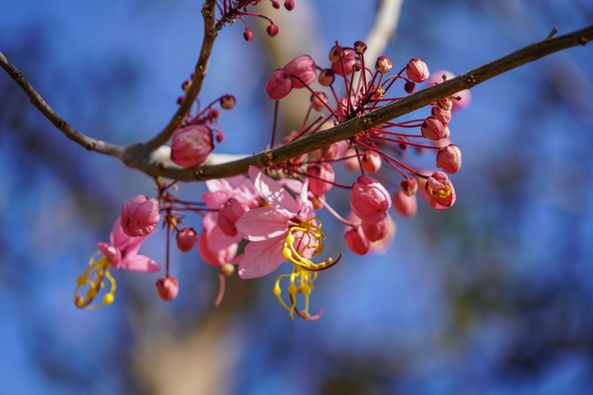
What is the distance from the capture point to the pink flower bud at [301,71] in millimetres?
1186

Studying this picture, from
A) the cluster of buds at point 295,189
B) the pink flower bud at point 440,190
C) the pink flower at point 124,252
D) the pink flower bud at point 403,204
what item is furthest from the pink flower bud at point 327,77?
the pink flower at point 124,252

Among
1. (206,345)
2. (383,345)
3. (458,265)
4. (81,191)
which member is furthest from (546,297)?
(81,191)

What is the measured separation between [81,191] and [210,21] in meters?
4.59

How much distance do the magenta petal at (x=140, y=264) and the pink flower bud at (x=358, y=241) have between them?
380mm

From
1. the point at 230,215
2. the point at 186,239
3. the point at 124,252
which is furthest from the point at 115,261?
the point at 230,215

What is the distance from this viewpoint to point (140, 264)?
1.33 m

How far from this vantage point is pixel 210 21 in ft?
3.33

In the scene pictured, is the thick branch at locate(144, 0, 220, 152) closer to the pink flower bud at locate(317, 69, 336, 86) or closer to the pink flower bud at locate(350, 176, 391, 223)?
the pink flower bud at locate(317, 69, 336, 86)

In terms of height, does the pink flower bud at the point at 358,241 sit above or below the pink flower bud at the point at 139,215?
above

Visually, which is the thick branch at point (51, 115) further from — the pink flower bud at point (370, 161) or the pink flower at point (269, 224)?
the pink flower bud at point (370, 161)

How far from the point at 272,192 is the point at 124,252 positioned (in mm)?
366

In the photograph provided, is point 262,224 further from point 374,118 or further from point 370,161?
point 374,118

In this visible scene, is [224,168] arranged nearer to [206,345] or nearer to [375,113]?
[375,113]

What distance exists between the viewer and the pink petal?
3.67 ft
